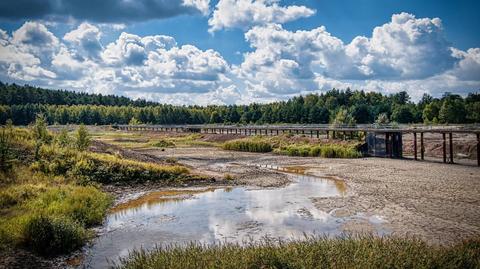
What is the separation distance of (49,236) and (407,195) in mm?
23379

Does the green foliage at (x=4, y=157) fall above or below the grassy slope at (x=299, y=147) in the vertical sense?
above

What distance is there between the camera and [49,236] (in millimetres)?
17047

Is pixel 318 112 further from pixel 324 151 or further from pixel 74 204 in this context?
pixel 74 204

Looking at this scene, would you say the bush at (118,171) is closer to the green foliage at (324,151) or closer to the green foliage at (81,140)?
the green foliage at (81,140)

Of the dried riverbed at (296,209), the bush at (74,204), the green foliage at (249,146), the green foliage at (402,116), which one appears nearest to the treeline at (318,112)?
the green foliage at (402,116)

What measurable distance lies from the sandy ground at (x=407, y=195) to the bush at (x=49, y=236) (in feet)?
42.2

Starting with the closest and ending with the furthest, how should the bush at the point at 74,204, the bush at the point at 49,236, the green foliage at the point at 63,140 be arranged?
the bush at the point at 49,236
the bush at the point at 74,204
the green foliage at the point at 63,140

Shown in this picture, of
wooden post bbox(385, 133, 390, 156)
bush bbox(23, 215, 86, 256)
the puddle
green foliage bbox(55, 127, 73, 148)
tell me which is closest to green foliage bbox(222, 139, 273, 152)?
wooden post bbox(385, 133, 390, 156)

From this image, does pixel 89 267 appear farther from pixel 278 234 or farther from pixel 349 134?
pixel 349 134

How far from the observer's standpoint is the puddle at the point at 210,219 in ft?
61.6

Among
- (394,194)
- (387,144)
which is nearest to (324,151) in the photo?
(387,144)

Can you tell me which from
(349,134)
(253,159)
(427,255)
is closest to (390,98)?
(349,134)

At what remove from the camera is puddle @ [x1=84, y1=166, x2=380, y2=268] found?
61.6ft

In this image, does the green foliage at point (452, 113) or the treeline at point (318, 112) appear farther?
the treeline at point (318, 112)
